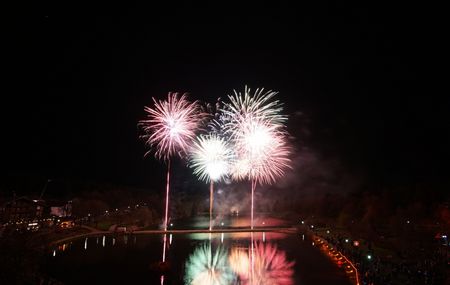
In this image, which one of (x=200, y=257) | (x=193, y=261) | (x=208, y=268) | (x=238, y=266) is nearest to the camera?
(x=208, y=268)

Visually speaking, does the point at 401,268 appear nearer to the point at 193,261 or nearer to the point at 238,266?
the point at 238,266

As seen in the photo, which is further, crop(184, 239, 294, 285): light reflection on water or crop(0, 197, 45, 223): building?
crop(0, 197, 45, 223): building

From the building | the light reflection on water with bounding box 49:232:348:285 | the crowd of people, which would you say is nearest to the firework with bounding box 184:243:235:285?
the light reflection on water with bounding box 49:232:348:285

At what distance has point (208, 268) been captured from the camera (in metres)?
18.4

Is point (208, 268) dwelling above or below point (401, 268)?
below

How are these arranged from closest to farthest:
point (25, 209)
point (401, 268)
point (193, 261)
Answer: point (401, 268), point (193, 261), point (25, 209)

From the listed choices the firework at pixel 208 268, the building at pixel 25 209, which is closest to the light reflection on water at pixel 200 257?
the firework at pixel 208 268

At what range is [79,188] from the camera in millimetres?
53719

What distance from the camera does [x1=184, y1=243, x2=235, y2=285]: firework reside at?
16.0m

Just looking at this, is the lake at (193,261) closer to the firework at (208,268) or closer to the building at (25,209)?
the firework at (208,268)

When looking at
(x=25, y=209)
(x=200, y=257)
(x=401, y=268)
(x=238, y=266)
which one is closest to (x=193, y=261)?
(x=200, y=257)

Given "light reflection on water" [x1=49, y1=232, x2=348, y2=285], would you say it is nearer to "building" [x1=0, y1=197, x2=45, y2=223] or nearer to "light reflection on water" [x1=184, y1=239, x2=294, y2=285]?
"light reflection on water" [x1=184, y1=239, x2=294, y2=285]

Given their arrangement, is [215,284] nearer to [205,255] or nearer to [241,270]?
[241,270]

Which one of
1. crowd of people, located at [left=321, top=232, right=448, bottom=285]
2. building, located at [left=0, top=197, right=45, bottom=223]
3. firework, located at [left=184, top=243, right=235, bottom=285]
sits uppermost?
building, located at [left=0, top=197, right=45, bottom=223]
